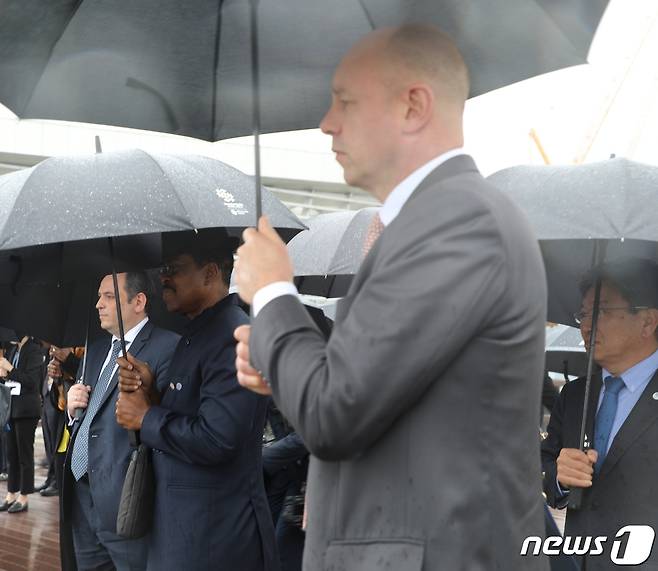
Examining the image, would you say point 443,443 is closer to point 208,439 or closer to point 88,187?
point 208,439

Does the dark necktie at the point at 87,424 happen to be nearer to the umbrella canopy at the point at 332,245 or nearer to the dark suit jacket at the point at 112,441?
the dark suit jacket at the point at 112,441

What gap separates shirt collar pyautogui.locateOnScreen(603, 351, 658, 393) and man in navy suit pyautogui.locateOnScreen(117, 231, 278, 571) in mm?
1475

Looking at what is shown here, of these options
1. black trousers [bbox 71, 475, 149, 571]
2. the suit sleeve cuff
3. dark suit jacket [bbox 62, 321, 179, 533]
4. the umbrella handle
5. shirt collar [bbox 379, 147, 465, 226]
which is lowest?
black trousers [bbox 71, 475, 149, 571]

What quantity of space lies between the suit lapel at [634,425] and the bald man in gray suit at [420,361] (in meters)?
2.00

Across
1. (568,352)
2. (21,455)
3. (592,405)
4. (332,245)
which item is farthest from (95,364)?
(21,455)

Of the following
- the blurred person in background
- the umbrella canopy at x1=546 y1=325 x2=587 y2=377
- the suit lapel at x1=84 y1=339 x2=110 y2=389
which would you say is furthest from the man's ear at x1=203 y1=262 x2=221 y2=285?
the blurred person in background

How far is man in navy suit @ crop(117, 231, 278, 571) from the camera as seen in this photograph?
13.6ft

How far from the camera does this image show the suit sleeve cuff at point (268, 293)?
197cm

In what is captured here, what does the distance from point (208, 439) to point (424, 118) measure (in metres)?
2.41

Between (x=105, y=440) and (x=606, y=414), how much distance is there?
A: 2.28 metres

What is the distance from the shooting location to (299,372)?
5.97 ft

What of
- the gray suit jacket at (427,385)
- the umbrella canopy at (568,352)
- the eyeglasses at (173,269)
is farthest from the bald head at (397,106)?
the umbrella canopy at (568,352)

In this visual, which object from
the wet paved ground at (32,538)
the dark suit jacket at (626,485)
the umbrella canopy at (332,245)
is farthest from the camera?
the wet paved ground at (32,538)

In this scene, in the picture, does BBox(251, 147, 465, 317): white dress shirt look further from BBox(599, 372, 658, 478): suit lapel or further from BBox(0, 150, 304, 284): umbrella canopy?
BBox(599, 372, 658, 478): suit lapel
